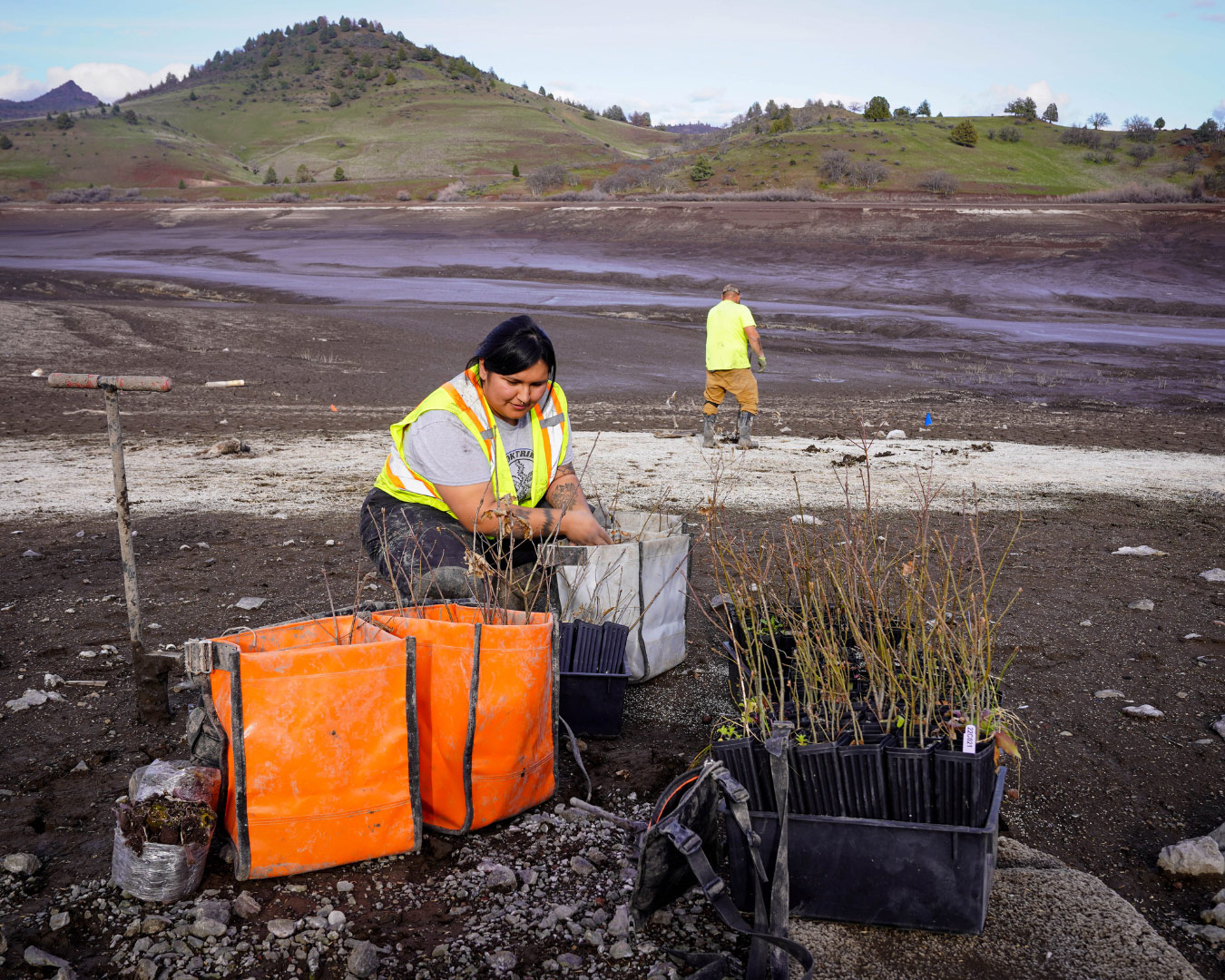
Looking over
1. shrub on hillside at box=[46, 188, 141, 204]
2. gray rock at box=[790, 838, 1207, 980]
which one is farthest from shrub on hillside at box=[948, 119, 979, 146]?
gray rock at box=[790, 838, 1207, 980]

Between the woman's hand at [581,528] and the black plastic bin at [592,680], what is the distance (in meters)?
0.34

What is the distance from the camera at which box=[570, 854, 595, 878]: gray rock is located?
2.56 metres

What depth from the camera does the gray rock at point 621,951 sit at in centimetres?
224

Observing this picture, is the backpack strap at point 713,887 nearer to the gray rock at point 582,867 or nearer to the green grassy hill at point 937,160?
the gray rock at point 582,867

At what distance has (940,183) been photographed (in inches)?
1334

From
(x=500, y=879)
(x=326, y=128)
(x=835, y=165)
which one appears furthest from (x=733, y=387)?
(x=326, y=128)

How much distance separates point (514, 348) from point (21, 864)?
6.86ft

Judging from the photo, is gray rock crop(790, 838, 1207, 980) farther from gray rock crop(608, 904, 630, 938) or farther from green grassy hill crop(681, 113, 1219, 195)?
green grassy hill crop(681, 113, 1219, 195)

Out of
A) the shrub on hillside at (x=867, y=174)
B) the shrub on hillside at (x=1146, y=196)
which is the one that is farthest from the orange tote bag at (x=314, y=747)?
the shrub on hillside at (x=867, y=174)

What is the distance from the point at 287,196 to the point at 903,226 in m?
28.1

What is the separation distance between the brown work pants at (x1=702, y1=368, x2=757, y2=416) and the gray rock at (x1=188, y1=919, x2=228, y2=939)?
743cm

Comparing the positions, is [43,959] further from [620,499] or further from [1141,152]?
[1141,152]

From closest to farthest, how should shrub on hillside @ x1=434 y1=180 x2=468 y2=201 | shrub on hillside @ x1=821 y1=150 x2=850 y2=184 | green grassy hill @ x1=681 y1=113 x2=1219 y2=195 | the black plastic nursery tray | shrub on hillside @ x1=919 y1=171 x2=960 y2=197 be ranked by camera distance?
the black plastic nursery tray < shrub on hillside @ x1=919 y1=171 x2=960 y2=197 < shrub on hillside @ x1=821 y1=150 x2=850 y2=184 < green grassy hill @ x1=681 y1=113 x2=1219 y2=195 < shrub on hillside @ x1=434 y1=180 x2=468 y2=201

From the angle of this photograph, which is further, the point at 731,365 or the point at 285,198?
the point at 285,198
